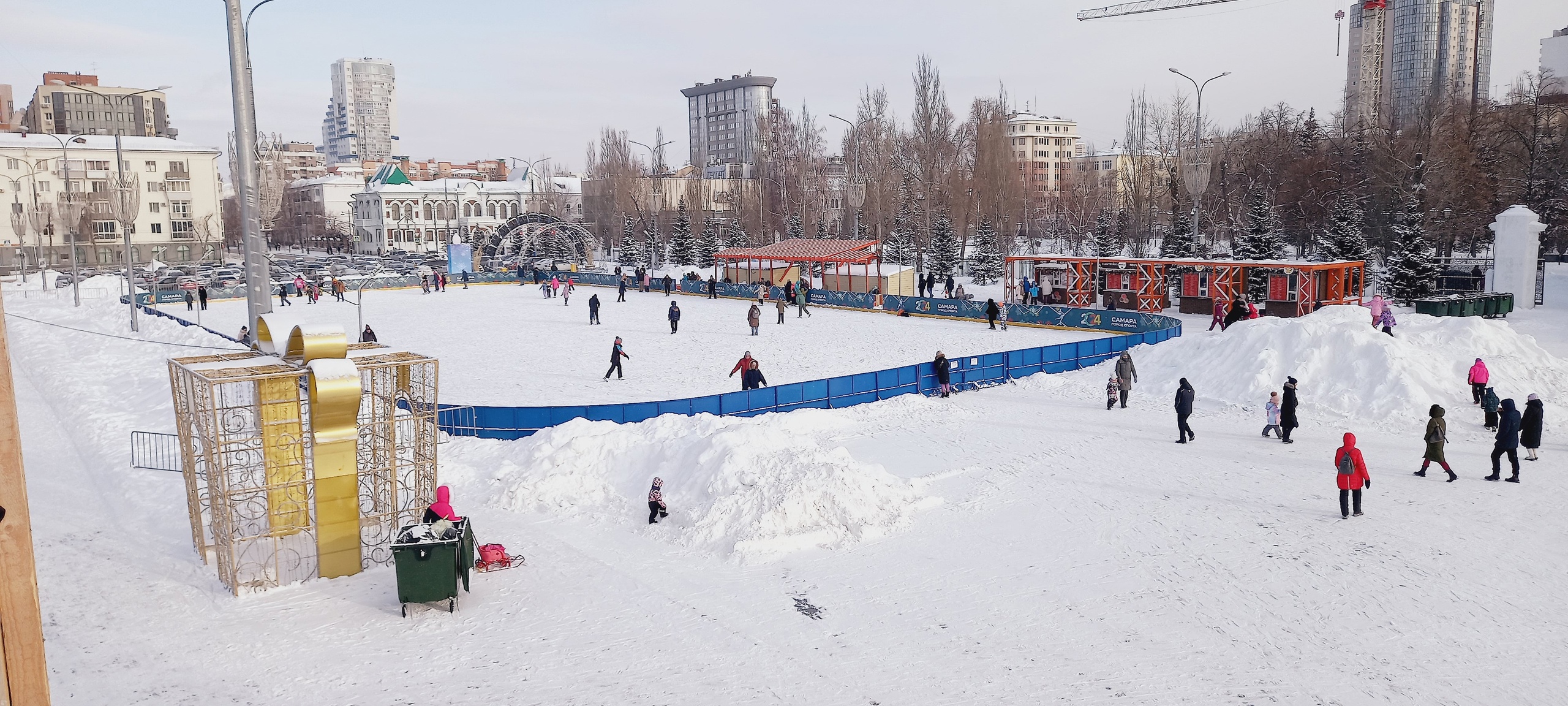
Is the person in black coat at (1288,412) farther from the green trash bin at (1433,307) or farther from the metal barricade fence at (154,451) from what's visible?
the green trash bin at (1433,307)

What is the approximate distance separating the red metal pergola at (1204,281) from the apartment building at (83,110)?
100841 millimetres

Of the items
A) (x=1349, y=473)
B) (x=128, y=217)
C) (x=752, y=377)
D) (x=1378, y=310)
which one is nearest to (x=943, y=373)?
(x=752, y=377)

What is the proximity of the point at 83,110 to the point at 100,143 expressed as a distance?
3866 centimetres

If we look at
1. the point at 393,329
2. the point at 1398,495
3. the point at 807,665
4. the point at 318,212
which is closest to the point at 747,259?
the point at 393,329

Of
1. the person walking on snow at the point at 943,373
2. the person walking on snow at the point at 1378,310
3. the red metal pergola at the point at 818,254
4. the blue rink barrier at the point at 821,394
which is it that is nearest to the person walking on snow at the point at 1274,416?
the person walking on snow at the point at 943,373

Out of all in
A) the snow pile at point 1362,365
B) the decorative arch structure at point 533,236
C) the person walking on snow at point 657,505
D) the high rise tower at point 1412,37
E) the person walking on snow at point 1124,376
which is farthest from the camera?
the high rise tower at point 1412,37

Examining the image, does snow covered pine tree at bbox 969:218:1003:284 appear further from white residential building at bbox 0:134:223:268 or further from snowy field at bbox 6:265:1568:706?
white residential building at bbox 0:134:223:268

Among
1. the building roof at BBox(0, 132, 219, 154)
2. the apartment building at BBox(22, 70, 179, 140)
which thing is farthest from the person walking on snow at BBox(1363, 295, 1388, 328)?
the apartment building at BBox(22, 70, 179, 140)

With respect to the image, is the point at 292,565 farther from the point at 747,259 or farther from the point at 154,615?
the point at 747,259

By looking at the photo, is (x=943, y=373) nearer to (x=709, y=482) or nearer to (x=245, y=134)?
(x=709, y=482)

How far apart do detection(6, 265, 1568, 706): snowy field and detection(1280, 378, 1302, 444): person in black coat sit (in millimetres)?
376

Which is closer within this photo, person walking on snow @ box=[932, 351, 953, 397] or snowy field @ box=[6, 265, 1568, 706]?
snowy field @ box=[6, 265, 1568, 706]

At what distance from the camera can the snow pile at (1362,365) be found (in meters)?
17.1

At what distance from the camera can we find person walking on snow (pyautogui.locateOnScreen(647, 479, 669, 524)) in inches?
463
